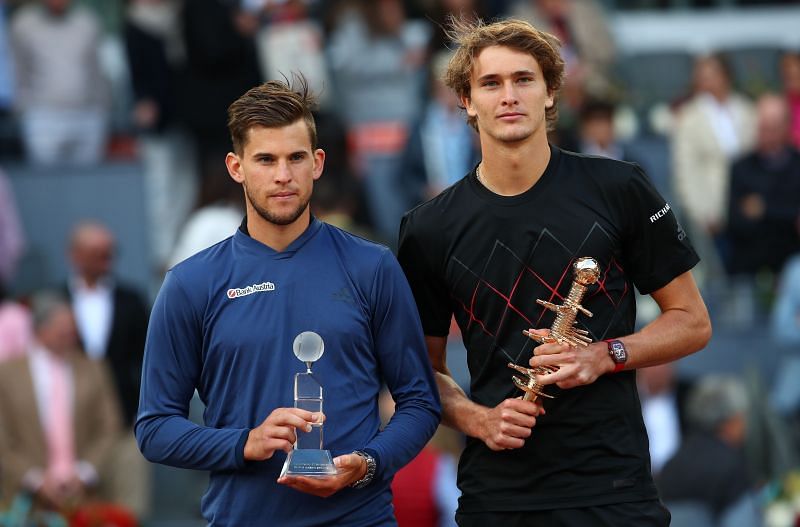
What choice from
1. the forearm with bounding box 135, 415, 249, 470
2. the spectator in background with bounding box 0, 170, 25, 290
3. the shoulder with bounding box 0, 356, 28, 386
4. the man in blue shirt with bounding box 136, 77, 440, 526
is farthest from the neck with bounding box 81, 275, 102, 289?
the forearm with bounding box 135, 415, 249, 470

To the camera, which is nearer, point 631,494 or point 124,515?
point 631,494

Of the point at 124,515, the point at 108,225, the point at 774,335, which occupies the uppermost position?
the point at 108,225

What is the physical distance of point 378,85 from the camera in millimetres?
14078

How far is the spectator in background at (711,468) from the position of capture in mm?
9633

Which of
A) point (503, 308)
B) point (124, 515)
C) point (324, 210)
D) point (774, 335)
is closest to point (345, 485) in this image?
point (503, 308)

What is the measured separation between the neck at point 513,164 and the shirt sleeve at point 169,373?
1.07 meters

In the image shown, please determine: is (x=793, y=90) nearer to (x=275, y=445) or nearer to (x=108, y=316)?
(x=108, y=316)

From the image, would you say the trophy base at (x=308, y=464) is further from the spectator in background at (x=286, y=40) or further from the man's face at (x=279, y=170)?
the spectator in background at (x=286, y=40)

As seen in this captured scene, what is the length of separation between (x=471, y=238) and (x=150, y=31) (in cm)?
779

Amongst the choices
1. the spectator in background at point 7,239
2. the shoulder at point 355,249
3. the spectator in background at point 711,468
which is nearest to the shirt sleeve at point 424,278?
the shoulder at point 355,249

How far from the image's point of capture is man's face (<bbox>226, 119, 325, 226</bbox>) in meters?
5.00

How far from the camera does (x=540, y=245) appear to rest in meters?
5.21

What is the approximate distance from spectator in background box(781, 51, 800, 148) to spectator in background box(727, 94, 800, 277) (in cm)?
111

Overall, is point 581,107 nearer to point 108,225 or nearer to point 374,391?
point 108,225
